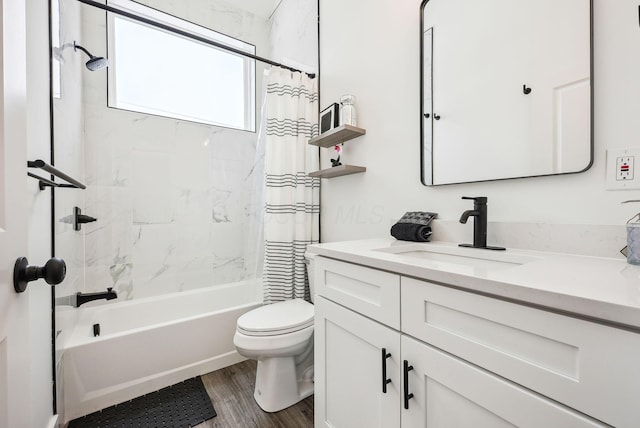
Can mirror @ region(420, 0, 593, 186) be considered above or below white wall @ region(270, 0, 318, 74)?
below

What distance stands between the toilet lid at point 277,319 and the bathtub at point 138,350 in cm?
41

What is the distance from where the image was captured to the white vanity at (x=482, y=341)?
1.48 feet

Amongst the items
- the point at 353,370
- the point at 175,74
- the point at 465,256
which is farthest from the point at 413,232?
the point at 175,74

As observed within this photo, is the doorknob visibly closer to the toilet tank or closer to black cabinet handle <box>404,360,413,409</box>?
black cabinet handle <box>404,360,413,409</box>

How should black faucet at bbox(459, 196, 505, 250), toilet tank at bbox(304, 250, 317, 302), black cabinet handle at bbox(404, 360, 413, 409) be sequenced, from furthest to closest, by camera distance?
1. toilet tank at bbox(304, 250, 317, 302)
2. black faucet at bbox(459, 196, 505, 250)
3. black cabinet handle at bbox(404, 360, 413, 409)

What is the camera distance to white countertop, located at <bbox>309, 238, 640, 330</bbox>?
→ 439 millimetres

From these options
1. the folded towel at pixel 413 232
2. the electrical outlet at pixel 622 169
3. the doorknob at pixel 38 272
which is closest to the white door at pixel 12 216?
the doorknob at pixel 38 272

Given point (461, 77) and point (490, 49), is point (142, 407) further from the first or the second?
point (490, 49)

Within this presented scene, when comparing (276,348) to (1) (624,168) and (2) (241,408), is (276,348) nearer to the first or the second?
(2) (241,408)

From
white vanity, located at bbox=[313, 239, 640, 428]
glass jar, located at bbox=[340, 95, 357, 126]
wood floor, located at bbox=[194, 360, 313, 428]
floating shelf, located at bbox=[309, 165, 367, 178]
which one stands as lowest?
wood floor, located at bbox=[194, 360, 313, 428]

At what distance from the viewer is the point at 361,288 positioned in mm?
930

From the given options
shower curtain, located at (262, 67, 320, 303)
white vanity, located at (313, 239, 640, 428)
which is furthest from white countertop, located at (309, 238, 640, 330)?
shower curtain, located at (262, 67, 320, 303)

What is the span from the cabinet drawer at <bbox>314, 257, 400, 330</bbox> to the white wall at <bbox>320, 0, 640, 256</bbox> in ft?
1.67

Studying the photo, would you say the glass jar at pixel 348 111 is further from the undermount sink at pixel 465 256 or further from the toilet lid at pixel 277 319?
the toilet lid at pixel 277 319
